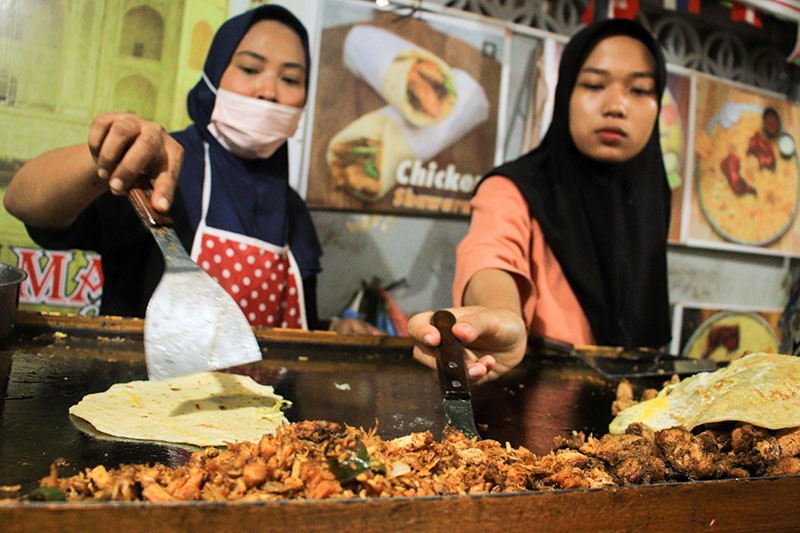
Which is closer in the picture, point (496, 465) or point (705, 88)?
point (496, 465)

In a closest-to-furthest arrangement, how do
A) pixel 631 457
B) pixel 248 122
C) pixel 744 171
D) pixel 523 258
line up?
pixel 631 457
pixel 523 258
pixel 248 122
pixel 744 171

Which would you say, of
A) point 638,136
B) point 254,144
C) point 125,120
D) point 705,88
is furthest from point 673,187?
point 125,120

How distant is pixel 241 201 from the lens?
2.21 m

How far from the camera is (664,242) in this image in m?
2.46

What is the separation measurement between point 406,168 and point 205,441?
2.07m

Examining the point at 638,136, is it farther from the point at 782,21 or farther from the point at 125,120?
the point at 782,21

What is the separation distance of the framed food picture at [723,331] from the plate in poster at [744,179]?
Answer: 0.43 metres

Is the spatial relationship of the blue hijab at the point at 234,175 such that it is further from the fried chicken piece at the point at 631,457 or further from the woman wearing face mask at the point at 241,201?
the fried chicken piece at the point at 631,457

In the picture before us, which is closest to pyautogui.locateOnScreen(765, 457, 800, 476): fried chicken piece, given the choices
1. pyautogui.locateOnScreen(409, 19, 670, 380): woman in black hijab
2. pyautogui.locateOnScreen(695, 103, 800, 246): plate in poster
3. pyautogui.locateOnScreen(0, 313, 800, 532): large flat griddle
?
pyautogui.locateOnScreen(0, 313, 800, 532): large flat griddle

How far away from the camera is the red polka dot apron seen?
211 cm

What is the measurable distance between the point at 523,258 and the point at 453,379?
2.86 feet

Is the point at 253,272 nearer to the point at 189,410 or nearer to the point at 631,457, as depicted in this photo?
the point at 189,410

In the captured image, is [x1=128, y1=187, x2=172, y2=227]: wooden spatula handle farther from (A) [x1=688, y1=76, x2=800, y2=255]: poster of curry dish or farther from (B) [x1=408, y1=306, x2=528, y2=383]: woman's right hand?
(A) [x1=688, y1=76, x2=800, y2=255]: poster of curry dish

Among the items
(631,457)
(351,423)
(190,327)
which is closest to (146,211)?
(190,327)
